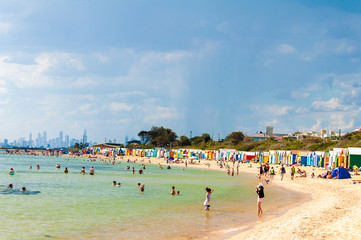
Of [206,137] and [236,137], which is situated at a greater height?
[236,137]

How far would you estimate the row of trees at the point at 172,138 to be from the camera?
115 metres

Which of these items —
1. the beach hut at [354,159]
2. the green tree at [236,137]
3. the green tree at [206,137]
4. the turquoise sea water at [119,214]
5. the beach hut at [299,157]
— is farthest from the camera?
the green tree at [206,137]

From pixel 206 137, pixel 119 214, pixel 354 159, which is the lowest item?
pixel 119 214

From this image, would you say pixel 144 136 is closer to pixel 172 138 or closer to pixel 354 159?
pixel 172 138

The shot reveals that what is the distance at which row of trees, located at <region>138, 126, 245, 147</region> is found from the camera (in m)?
115

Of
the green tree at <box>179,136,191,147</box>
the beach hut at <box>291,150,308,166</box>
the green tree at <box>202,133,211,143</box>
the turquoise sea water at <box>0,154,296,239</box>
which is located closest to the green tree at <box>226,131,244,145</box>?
the green tree at <box>202,133,211,143</box>

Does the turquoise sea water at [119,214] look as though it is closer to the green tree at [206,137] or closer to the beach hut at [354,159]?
the beach hut at [354,159]

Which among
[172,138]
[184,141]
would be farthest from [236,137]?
[172,138]

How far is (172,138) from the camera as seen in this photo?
142625mm

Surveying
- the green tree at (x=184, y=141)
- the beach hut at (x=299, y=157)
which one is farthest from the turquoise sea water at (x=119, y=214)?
the green tree at (x=184, y=141)

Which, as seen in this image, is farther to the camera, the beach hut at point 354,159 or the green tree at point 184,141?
the green tree at point 184,141

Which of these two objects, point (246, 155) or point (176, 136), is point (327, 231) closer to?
point (246, 155)

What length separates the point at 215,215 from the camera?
51.5 ft

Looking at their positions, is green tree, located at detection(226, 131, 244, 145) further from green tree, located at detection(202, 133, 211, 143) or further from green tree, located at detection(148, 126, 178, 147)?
green tree, located at detection(148, 126, 178, 147)
